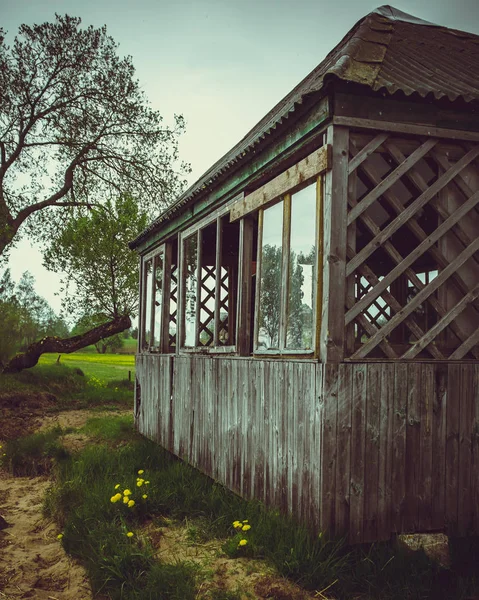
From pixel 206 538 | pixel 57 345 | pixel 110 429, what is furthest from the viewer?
pixel 57 345

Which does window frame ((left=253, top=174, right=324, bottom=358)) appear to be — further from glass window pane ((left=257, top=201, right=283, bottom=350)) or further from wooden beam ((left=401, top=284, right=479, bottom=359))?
wooden beam ((left=401, top=284, right=479, bottom=359))

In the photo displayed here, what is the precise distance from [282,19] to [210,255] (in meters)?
7.27

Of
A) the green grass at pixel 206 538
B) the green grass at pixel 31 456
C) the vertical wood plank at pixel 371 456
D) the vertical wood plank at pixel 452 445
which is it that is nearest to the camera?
the green grass at pixel 206 538

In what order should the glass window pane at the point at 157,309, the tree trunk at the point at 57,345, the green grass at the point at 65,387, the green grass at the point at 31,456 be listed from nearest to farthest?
the green grass at the point at 31,456 < the glass window pane at the point at 157,309 < the green grass at the point at 65,387 < the tree trunk at the point at 57,345

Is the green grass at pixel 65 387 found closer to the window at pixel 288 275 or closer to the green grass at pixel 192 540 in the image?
the green grass at pixel 192 540

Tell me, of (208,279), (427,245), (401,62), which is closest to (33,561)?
(427,245)

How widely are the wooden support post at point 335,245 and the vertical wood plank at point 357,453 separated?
250 millimetres

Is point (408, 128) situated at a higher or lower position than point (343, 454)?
higher

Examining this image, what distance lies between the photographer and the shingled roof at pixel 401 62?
4.87 m

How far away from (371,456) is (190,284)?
491cm

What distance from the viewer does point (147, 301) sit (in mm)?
11531

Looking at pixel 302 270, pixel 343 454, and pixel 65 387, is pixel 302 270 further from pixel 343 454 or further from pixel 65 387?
pixel 65 387

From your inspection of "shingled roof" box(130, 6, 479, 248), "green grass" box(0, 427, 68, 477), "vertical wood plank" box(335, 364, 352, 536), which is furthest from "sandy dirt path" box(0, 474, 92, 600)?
"shingled roof" box(130, 6, 479, 248)

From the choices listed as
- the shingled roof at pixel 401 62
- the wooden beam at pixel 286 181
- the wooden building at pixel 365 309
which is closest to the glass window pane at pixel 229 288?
the shingled roof at pixel 401 62
